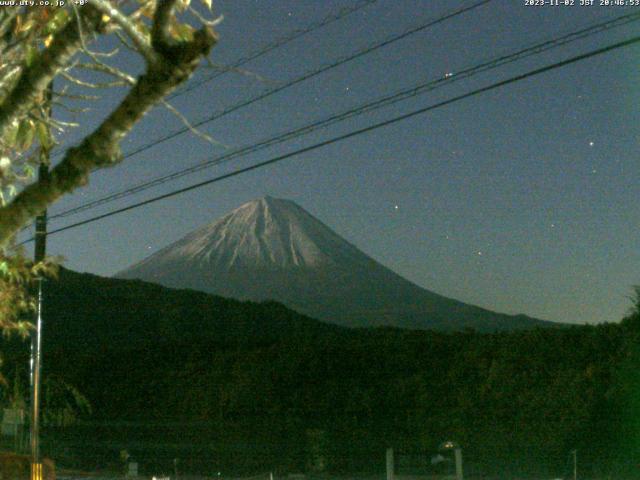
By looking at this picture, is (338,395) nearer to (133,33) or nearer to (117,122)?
(117,122)

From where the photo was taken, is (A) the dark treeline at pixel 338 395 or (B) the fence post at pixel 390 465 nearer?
(B) the fence post at pixel 390 465

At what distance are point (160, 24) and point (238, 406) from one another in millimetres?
29635

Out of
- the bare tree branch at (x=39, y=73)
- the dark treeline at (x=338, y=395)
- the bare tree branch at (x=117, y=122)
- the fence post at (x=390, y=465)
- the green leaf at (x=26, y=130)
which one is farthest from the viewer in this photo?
the dark treeline at (x=338, y=395)

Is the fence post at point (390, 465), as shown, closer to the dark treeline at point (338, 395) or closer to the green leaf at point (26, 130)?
the dark treeline at point (338, 395)

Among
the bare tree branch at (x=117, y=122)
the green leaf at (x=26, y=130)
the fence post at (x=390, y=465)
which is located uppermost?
the green leaf at (x=26, y=130)

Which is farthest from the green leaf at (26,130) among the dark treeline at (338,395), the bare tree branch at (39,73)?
the dark treeline at (338,395)

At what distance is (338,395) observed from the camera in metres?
32.1

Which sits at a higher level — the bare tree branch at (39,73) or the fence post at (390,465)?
the bare tree branch at (39,73)

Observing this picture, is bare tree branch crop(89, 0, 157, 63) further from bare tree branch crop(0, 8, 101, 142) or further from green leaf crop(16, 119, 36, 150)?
green leaf crop(16, 119, 36, 150)

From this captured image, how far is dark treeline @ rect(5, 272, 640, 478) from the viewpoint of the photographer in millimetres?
20797

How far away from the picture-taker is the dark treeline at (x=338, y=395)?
20797 millimetres

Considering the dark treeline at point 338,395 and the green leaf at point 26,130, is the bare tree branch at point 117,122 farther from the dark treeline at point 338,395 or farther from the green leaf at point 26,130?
the dark treeline at point 338,395

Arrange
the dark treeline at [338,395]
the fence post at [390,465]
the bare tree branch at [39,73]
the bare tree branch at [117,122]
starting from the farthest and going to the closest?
1. the dark treeline at [338,395]
2. the fence post at [390,465]
3. the bare tree branch at [39,73]
4. the bare tree branch at [117,122]

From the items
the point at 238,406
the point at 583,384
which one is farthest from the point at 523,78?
the point at 238,406
